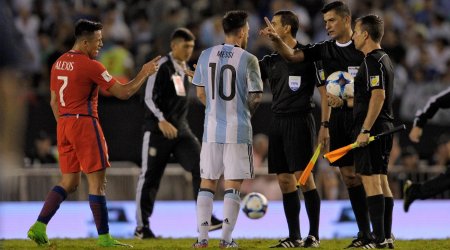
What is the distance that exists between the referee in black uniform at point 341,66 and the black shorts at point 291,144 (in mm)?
227

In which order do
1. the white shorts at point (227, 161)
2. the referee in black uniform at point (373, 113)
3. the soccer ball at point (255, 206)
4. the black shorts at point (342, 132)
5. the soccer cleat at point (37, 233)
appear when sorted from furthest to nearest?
the soccer ball at point (255, 206), the black shorts at point (342, 132), the soccer cleat at point (37, 233), the white shorts at point (227, 161), the referee in black uniform at point (373, 113)

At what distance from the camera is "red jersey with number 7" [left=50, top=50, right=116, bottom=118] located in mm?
11359

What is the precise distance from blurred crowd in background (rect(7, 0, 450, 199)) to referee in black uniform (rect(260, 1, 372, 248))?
587cm

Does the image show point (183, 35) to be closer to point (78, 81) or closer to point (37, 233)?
point (78, 81)

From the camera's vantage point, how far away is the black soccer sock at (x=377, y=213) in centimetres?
1108

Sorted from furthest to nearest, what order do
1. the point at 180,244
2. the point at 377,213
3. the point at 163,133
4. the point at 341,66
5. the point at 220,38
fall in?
1. the point at 220,38
2. the point at 163,133
3. the point at 180,244
4. the point at 341,66
5. the point at 377,213

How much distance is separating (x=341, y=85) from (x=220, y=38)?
9630 millimetres

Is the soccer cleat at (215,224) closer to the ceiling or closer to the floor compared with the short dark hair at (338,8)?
closer to the floor

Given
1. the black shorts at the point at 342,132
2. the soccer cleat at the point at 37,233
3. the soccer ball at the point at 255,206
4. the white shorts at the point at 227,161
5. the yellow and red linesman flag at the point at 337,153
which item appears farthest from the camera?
the soccer ball at the point at 255,206

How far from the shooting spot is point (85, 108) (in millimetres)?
11445

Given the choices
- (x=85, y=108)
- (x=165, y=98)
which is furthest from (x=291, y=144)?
(x=165, y=98)

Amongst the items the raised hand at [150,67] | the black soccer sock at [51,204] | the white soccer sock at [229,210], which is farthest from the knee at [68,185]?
the white soccer sock at [229,210]

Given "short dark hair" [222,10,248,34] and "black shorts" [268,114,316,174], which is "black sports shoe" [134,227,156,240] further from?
"short dark hair" [222,10,248,34]

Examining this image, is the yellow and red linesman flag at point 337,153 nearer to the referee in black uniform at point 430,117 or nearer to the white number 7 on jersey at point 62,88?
the referee in black uniform at point 430,117
